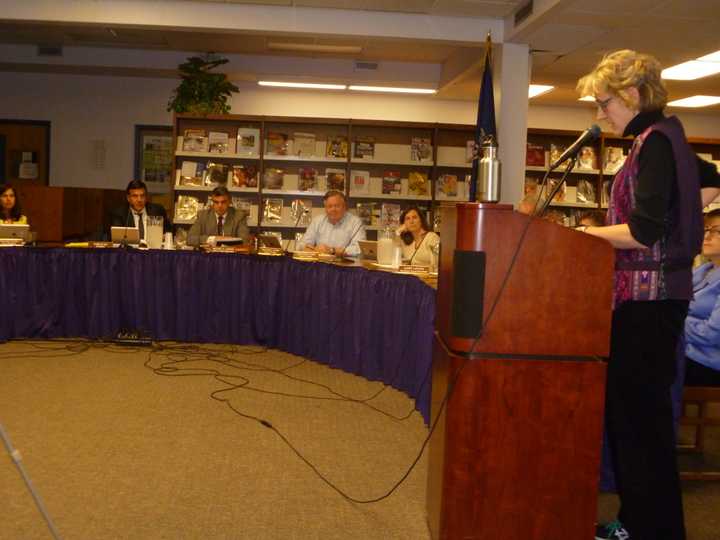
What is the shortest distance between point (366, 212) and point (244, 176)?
1.50m

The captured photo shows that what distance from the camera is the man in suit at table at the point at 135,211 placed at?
23.9 feet

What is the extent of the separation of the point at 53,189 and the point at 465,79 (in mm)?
4632

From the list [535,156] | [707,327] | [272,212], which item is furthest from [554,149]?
[707,327]

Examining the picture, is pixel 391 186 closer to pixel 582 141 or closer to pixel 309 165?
pixel 309 165

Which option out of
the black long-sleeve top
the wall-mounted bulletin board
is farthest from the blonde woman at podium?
the wall-mounted bulletin board

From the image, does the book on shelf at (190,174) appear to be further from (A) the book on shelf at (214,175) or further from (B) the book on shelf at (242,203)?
(B) the book on shelf at (242,203)

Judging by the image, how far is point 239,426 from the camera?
406 centimetres

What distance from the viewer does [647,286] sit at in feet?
7.36

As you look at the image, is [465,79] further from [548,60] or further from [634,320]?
[634,320]

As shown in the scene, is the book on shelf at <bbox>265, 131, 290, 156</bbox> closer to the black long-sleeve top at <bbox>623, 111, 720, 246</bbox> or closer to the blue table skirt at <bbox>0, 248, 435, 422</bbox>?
the blue table skirt at <bbox>0, 248, 435, 422</bbox>

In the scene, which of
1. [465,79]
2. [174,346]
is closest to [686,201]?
[174,346]

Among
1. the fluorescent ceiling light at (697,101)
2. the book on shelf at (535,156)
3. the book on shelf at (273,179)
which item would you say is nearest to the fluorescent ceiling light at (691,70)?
the fluorescent ceiling light at (697,101)

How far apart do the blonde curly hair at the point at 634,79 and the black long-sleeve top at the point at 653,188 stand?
0.13 meters

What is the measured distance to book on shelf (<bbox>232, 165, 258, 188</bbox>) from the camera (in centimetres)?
915
